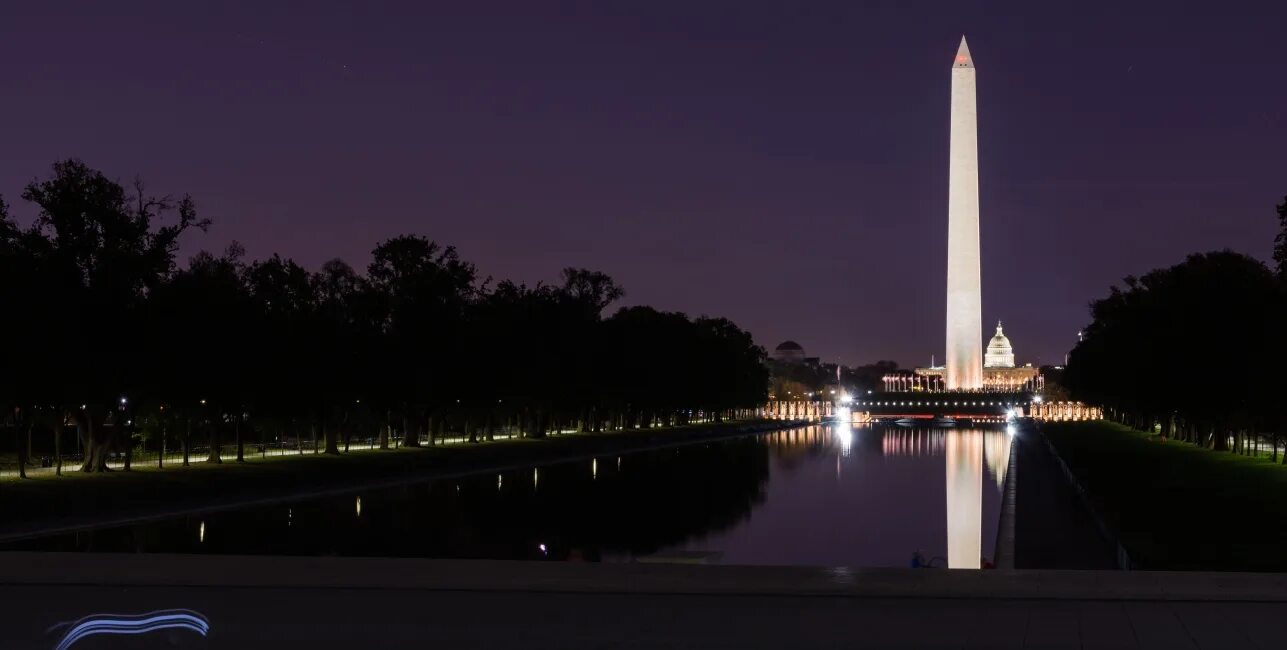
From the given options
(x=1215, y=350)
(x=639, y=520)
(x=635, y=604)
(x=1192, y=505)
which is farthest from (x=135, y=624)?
(x=1215, y=350)

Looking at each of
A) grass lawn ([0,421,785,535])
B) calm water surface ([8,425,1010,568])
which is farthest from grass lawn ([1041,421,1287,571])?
grass lawn ([0,421,785,535])

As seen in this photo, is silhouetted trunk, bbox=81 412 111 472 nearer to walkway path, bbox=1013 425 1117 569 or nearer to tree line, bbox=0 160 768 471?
tree line, bbox=0 160 768 471

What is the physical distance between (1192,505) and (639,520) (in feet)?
43.2

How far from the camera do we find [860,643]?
42.2 ft

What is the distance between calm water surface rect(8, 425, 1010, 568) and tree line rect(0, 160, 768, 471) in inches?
306

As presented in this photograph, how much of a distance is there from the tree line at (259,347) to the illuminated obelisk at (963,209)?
36847 mm

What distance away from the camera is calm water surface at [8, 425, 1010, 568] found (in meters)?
28.0

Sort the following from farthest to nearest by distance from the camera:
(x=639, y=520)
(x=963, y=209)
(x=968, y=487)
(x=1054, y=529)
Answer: (x=963, y=209) < (x=968, y=487) < (x=639, y=520) < (x=1054, y=529)

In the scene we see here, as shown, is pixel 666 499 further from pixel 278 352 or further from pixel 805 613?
pixel 805 613

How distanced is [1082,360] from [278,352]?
7127cm

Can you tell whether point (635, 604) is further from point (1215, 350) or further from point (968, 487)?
point (1215, 350)

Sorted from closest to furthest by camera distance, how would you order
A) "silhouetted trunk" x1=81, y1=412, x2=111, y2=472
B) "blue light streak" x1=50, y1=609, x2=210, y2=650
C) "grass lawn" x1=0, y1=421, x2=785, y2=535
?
"blue light streak" x1=50, y1=609, x2=210, y2=650
"grass lawn" x1=0, y1=421, x2=785, y2=535
"silhouetted trunk" x1=81, y1=412, x2=111, y2=472

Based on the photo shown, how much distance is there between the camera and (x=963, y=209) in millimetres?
125375

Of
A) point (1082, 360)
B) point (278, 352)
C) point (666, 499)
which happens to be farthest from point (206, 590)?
point (1082, 360)
